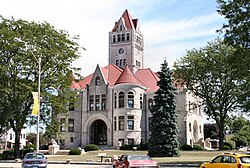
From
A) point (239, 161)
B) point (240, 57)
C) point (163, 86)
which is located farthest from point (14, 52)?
point (239, 161)

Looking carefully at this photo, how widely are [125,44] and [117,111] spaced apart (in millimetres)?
18025

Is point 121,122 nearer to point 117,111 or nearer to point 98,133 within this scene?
point 117,111

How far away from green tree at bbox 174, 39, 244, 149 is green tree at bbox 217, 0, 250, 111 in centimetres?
2204

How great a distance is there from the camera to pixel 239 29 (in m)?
26.5

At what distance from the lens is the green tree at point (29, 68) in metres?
39.8

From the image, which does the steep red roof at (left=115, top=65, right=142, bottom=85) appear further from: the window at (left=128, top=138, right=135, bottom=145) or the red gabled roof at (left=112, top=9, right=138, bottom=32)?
the red gabled roof at (left=112, top=9, right=138, bottom=32)

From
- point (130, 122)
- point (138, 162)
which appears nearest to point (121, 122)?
point (130, 122)

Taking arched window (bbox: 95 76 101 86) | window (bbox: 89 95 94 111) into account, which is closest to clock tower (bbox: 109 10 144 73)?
arched window (bbox: 95 76 101 86)

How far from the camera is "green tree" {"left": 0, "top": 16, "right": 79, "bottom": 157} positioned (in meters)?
39.8

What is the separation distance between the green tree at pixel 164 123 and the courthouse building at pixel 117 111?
44.4ft

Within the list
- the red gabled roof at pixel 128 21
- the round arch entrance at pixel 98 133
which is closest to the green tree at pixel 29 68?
the round arch entrance at pixel 98 133

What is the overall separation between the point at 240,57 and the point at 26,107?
83.5 feet

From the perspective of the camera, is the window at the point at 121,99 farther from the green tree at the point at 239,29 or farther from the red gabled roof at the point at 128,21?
the green tree at the point at 239,29

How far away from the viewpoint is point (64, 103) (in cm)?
4422
